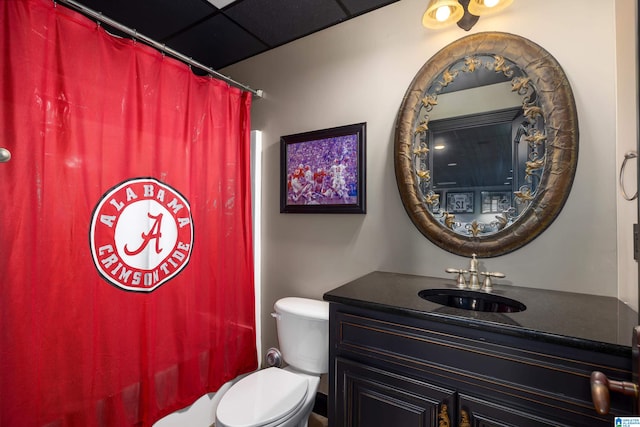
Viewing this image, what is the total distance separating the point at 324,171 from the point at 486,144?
900mm

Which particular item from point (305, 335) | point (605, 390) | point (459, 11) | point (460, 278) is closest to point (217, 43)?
point (459, 11)

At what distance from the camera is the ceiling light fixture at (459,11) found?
1.28 metres

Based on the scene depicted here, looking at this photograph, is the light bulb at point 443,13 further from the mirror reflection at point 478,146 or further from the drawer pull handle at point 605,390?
the drawer pull handle at point 605,390

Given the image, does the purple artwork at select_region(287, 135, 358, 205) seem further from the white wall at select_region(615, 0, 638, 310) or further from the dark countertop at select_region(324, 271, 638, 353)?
the white wall at select_region(615, 0, 638, 310)

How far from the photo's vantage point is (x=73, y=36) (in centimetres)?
121

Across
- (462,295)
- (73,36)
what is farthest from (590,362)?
(73,36)

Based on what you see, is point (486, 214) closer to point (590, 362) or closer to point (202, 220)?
point (590, 362)

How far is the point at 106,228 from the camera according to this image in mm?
1320

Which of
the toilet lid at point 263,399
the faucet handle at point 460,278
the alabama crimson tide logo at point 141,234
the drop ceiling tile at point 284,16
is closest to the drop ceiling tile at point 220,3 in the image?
the drop ceiling tile at point 284,16

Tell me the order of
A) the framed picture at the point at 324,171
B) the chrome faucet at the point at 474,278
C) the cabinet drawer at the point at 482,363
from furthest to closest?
the framed picture at the point at 324,171
the chrome faucet at the point at 474,278
the cabinet drawer at the point at 482,363

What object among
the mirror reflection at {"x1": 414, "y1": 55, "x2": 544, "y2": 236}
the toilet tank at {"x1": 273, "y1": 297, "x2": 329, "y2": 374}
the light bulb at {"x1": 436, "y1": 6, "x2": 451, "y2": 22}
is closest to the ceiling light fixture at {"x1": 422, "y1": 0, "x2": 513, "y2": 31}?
the light bulb at {"x1": 436, "y1": 6, "x2": 451, "y2": 22}

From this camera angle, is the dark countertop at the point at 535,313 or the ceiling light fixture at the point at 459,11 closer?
the dark countertop at the point at 535,313

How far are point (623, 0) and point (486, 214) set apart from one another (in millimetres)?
921

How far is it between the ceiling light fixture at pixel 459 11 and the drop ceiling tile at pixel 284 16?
0.58 metres
